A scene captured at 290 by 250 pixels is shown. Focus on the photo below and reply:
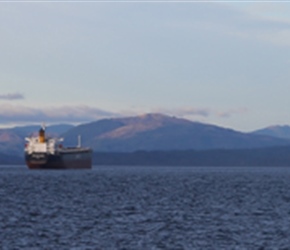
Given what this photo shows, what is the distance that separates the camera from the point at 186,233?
219ft

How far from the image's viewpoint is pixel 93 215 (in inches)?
3152

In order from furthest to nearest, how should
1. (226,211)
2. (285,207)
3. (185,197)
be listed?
(185,197)
(285,207)
(226,211)

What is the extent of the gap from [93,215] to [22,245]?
2049 centimetres

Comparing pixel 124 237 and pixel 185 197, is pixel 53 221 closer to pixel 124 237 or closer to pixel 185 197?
pixel 124 237

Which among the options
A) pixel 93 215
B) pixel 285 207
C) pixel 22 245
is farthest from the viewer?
pixel 285 207

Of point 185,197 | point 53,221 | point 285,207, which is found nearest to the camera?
point 53,221

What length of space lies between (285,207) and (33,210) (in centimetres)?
2316

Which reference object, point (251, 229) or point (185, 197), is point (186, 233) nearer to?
point (251, 229)

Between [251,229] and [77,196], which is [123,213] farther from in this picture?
[77,196]

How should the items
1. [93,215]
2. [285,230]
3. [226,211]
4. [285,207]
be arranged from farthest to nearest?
[285,207] → [226,211] → [93,215] → [285,230]

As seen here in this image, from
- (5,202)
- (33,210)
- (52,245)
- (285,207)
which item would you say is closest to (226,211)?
(285,207)

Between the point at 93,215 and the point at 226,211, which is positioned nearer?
the point at 93,215

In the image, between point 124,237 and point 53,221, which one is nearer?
point 124,237

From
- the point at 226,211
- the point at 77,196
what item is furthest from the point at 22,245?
the point at 77,196
